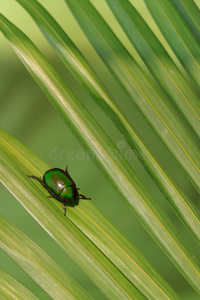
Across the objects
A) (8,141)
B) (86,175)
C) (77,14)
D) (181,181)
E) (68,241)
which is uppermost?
(77,14)

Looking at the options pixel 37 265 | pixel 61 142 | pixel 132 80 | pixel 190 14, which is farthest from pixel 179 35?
pixel 61 142

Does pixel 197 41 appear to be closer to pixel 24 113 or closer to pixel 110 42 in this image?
pixel 110 42

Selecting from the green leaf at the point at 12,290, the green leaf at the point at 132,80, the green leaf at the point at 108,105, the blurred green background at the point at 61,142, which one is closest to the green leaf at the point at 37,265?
the green leaf at the point at 12,290

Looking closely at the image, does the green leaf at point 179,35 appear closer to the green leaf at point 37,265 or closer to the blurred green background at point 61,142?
the green leaf at point 37,265

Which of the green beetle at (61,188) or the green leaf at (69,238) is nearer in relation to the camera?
the green leaf at (69,238)

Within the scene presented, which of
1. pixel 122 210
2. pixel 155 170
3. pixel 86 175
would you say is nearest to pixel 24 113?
pixel 86 175

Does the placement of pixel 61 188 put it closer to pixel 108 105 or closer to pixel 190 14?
pixel 108 105

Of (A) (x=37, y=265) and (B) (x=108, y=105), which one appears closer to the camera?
(A) (x=37, y=265)
